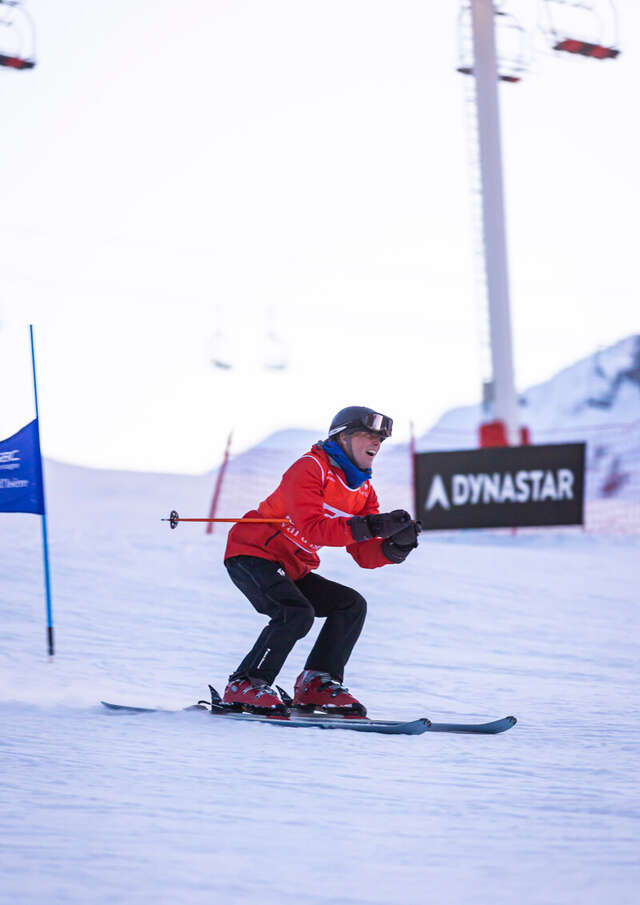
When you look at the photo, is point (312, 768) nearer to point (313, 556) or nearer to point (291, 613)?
point (291, 613)

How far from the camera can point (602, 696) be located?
16.9ft

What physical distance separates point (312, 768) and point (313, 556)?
1.17m

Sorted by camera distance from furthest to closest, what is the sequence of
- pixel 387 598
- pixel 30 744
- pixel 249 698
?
pixel 387 598
pixel 249 698
pixel 30 744

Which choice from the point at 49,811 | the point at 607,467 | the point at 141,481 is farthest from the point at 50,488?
the point at 49,811

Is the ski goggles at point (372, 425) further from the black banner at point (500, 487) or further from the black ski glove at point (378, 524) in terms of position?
the black banner at point (500, 487)

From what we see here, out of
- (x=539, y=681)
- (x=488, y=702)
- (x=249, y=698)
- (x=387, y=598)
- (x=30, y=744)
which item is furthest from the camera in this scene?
(x=387, y=598)

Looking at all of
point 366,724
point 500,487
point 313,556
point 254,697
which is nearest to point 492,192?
point 500,487

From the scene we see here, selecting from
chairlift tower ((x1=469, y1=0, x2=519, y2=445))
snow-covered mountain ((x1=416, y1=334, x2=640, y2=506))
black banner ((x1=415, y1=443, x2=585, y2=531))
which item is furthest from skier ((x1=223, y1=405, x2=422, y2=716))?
snow-covered mountain ((x1=416, y1=334, x2=640, y2=506))

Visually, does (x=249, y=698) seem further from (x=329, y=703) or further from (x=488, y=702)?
(x=488, y=702)

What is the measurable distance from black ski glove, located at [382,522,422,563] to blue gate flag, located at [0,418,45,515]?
7.29ft

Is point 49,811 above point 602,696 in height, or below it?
above

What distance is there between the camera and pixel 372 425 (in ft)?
13.4

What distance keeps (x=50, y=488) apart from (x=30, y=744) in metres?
22.7

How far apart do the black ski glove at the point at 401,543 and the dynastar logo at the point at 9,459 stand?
2.29m
